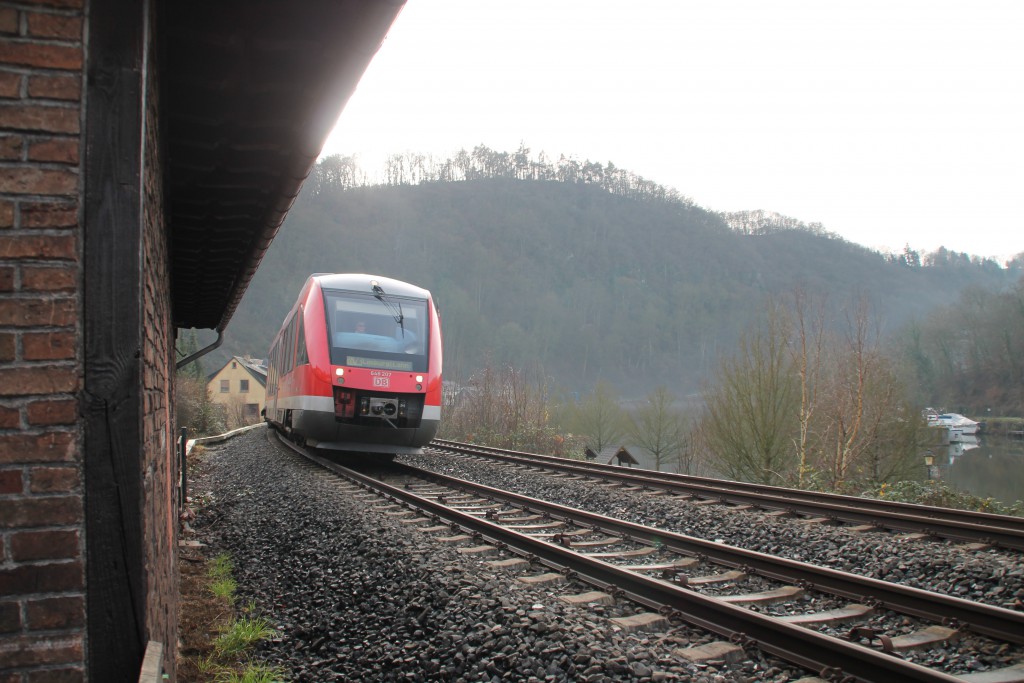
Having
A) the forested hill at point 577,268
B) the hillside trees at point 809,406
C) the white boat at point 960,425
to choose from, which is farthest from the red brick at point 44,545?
the forested hill at point 577,268

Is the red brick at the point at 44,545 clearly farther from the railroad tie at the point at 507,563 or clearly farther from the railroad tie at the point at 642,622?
the railroad tie at the point at 507,563

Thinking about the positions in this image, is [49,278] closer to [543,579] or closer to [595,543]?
[543,579]

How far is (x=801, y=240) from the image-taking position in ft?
286

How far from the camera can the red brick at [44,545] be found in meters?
1.82

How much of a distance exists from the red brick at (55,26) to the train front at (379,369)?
937cm

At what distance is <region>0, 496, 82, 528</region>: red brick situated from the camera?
181cm

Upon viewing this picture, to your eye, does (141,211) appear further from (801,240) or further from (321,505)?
(801,240)

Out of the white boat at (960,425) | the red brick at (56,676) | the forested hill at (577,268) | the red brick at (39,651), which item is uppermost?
the forested hill at (577,268)

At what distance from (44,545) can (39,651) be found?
0.26 meters

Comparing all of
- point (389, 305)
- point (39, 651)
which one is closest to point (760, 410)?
point (389, 305)

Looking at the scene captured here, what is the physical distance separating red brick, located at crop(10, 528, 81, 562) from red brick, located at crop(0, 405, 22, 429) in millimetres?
216

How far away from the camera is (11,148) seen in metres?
1.86

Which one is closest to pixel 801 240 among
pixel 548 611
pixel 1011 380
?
pixel 1011 380

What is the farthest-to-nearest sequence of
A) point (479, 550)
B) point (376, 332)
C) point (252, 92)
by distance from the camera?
point (376, 332), point (479, 550), point (252, 92)
